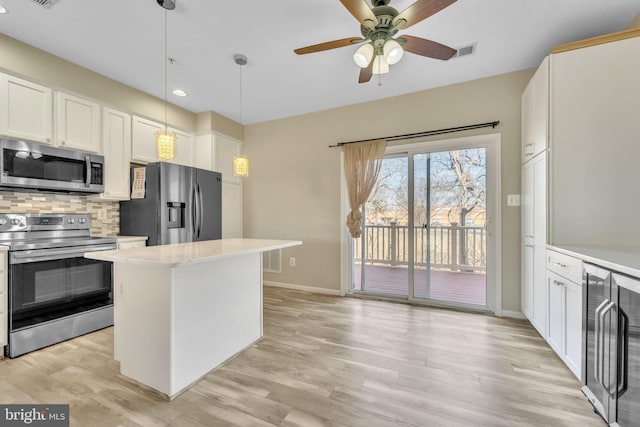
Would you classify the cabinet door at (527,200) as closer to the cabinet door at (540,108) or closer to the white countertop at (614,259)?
the cabinet door at (540,108)

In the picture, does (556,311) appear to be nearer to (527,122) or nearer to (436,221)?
(436,221)

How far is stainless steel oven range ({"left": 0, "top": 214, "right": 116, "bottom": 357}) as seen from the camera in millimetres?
2117

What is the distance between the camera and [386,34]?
1804 millimetres

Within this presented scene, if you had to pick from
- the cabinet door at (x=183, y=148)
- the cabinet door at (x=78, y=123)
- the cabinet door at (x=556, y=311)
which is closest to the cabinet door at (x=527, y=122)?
the cabinet door at (x=556, y=311)

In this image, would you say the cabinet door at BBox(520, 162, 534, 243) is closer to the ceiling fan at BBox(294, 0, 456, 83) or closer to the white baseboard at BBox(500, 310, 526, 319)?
the white baseboard at BBox(500, 310, 526, 319)

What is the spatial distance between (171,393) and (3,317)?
161 cm

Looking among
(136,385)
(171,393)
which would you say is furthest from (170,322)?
(136,385)

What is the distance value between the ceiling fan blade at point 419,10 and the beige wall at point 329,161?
1788 millimetres

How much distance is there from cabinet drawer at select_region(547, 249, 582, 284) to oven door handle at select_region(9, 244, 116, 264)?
12.7ft

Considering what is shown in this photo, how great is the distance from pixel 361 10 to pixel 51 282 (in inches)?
126

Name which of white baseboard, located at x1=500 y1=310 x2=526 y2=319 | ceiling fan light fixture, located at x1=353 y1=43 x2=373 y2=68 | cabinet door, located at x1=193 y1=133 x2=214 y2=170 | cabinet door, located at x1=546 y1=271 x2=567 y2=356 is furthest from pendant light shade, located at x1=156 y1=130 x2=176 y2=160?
white baseboard, located at x1=500 y1=310 x2=526 y2=319

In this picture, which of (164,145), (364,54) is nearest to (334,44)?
(364,54)

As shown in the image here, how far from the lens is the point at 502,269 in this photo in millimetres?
2965

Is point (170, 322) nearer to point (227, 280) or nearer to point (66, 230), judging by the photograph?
point (227, 280)
